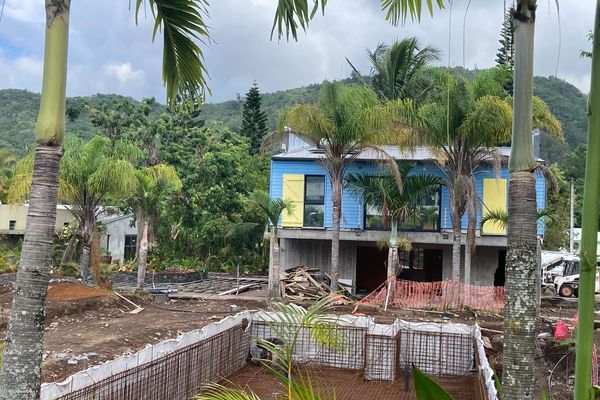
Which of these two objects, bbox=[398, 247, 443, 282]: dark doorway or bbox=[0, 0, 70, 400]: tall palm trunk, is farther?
bbox=[398, 247, 443, 282]: dark doorway

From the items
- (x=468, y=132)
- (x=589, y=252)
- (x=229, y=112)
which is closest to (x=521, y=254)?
(x=589, y=252)

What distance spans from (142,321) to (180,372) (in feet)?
23.2

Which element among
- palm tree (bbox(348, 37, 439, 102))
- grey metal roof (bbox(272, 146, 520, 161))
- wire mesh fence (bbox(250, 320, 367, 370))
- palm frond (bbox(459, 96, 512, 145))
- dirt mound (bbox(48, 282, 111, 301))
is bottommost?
wire mesh fence (bbox(250, 320, 367, 370))

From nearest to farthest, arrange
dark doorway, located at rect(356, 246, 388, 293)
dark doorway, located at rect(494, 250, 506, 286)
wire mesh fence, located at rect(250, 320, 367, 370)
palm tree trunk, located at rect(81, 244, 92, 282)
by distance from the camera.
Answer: wire mesh fence, located at rect(250, 320, 367, 370) < palm tree trunk, located at rect(81, 244, 92, 282) < dark doorway, located at rect(494, 250, 506, 286) < dark doorway, located at rect(356, 246, 388, 293)

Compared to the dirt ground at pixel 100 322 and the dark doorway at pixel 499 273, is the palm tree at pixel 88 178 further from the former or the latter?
the dark doorway at pixel 499 273

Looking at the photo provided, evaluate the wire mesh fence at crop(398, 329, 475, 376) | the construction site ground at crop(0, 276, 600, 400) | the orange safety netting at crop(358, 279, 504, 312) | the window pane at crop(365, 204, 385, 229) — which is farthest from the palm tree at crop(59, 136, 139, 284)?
the wire mesh fence at crop(398, 329, 475, 376)

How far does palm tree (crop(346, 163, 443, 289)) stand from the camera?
18.3 metres

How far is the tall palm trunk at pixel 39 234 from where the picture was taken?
10.0ft

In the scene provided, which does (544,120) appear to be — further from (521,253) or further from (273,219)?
(521,253)

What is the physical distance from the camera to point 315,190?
2116 cm

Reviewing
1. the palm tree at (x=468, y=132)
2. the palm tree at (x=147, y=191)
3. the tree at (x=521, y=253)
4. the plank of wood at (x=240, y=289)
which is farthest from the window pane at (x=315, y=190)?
the tree at (x=521, y=253)

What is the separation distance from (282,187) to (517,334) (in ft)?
60.1

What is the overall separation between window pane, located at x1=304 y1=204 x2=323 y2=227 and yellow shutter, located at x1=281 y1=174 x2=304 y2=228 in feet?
0.50

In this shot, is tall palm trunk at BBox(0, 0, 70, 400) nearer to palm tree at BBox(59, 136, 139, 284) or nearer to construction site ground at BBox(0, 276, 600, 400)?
construction site ground at BBox(0, 276, 600, 400)
